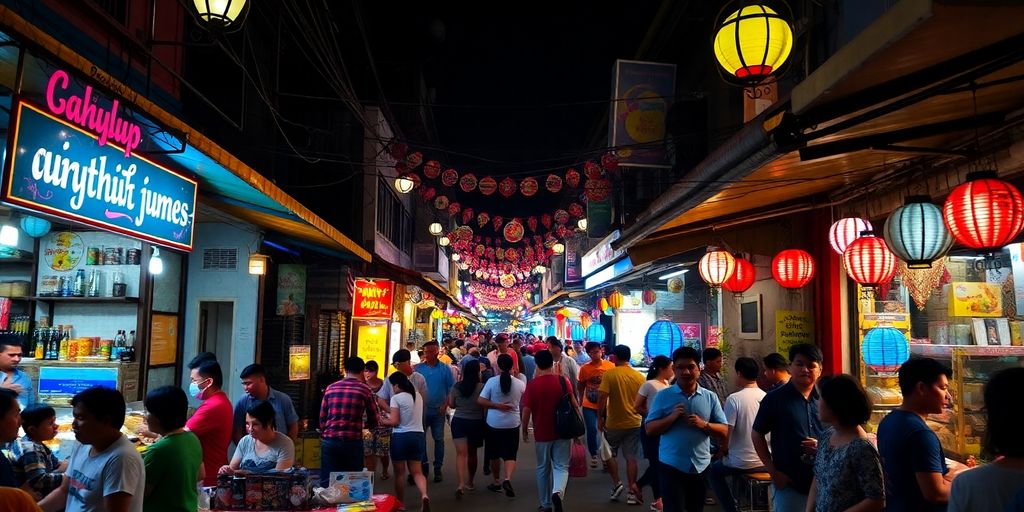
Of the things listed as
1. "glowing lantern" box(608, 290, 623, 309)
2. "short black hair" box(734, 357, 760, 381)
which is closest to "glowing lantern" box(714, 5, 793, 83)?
"short black hair" box(734, 357, 760, 381)

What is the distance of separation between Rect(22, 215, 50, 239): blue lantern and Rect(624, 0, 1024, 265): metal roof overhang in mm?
8395

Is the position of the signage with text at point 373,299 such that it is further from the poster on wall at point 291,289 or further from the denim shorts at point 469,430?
the denim shorts at point 469,430

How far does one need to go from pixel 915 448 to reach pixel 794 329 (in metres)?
5.77

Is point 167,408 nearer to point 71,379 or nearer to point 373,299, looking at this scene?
point 71,379

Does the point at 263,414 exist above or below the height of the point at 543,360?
below

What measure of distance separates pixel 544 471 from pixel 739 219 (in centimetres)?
442

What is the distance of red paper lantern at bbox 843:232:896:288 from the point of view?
682 cm

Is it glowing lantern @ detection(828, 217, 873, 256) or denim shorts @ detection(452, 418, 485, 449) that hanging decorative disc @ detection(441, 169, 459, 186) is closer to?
denim shorts @ detection(452, 418, 485, 449)

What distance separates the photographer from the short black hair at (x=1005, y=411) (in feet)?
9.29

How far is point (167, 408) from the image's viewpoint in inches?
183

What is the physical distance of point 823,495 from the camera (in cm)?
438

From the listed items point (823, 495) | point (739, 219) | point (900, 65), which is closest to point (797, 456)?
point (823, 495)

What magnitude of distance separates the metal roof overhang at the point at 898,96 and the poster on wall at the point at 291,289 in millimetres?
8011

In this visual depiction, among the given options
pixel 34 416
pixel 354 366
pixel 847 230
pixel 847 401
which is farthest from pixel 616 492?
pixel 34 416
